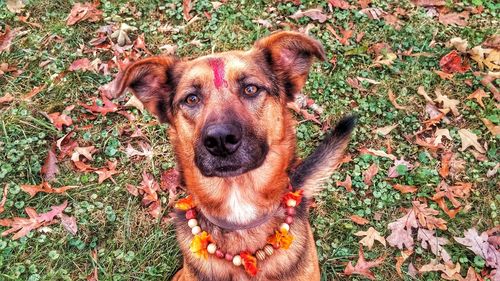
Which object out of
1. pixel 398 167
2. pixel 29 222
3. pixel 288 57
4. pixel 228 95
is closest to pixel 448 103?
pixel 398 167

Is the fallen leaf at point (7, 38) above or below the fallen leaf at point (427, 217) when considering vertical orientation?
above

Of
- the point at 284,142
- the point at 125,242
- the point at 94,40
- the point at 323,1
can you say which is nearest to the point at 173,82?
the point at 284,142

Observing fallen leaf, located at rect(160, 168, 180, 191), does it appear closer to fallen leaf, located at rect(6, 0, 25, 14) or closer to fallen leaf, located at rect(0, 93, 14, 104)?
fallen leaf, located at rect(0, 93, 14, 104)

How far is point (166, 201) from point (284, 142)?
2014mm

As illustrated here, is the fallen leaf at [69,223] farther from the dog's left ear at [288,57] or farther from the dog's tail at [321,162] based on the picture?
the dog's left ear at [288,57]

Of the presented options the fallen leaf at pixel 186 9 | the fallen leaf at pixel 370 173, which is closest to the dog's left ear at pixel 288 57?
the fallen leaf at pixel 370 173

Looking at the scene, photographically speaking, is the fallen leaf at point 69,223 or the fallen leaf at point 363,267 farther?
the fallen leaf at point 69,223

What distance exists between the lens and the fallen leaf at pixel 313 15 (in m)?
6.17

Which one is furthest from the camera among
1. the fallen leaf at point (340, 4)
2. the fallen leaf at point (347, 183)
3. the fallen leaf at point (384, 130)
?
the fallen leaf at point (340, 4)

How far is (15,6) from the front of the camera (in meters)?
6.49

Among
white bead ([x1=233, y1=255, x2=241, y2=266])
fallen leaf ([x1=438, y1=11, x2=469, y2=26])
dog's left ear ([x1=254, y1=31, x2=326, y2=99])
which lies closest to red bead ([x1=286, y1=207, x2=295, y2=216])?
white bead ([x1=233, y1=255, x2=241, y2=266])

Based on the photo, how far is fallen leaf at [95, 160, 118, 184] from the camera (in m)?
4.96

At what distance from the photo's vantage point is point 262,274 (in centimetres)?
325

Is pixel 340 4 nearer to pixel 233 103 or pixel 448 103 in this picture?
pixel 448 103
